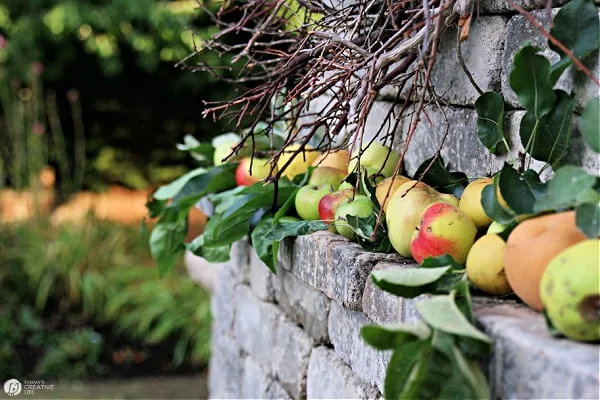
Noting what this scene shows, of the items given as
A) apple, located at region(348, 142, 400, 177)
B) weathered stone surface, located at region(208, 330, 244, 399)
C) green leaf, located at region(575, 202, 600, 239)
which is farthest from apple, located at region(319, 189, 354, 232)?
weathered stone surface, located at region(208, 330, 244, 399)

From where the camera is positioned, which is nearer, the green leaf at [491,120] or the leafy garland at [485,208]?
the leafy garland at [485,208]

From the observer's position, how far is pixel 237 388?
2777 millimetres

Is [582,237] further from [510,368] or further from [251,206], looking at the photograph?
[251,206]

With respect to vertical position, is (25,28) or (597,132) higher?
(25,28)

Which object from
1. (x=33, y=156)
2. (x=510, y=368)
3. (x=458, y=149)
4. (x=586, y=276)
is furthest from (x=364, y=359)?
(x=33, y=156)

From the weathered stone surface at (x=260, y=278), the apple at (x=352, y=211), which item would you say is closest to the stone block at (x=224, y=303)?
the weathered stone surface at (x=260, y=278)

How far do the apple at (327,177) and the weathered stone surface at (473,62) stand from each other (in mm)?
360

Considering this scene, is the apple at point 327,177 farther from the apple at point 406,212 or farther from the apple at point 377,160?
the apple at point 406,212

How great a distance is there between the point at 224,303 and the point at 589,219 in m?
2.04

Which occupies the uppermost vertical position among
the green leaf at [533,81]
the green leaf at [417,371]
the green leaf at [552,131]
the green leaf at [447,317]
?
the green leaf at [533,81]

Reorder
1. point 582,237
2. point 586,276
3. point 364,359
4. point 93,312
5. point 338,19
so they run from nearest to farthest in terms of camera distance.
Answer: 1. point 586,276
2. point 582,237
3. point 364,359
4. point 338,19
5. point 93,312

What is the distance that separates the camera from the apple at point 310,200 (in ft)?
6.43

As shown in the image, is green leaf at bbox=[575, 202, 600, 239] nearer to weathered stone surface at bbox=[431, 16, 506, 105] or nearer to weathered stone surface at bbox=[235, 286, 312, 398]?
weathered stone surface at bbox=[431, 16, 506, 105]

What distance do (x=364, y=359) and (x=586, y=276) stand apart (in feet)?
2.49
